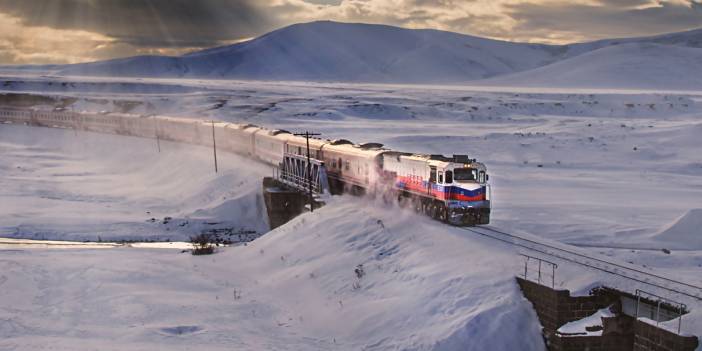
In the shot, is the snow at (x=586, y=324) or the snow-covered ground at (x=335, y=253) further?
the snow-covered ground at (x=335, y=253)

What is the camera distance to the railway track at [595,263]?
21781mm

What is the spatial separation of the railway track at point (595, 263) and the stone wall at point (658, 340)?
229 cm

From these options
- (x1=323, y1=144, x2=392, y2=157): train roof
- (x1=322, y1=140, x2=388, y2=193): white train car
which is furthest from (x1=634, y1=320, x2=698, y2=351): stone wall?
(x1=323, y1=144, x2=392, y2=157): train roof

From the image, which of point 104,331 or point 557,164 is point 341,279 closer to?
point 104,331

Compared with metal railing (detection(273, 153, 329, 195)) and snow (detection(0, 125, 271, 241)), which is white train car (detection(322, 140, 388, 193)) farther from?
snow (detection(0, 125, 271, 241))

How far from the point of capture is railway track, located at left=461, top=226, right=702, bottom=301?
21781 millimetres

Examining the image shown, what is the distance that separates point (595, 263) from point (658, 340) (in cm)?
607

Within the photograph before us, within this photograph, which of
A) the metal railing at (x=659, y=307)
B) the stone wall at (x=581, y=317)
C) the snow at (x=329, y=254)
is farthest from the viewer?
the snow at (x=329, y=254)

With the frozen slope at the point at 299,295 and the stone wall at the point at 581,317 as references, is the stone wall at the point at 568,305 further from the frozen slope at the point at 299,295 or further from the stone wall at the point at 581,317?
the frozen slope at the point at 299,295

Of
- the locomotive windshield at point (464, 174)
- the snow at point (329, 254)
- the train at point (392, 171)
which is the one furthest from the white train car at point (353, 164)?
the locomotive windshield at point (464, 174)

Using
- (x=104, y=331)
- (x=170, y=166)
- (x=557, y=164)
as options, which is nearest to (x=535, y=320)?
(x=104, y=331)

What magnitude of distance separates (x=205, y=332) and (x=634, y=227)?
74.6ft

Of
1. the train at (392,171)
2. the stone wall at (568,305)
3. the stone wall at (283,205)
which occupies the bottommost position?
the stone wall at (283,205)

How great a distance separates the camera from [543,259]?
2519 cm
